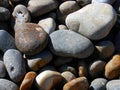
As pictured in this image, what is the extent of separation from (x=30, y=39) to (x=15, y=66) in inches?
7.3

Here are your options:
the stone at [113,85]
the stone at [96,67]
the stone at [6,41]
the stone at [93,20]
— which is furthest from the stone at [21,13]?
the stone at [113,85]

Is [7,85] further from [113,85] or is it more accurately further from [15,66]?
[113,85]

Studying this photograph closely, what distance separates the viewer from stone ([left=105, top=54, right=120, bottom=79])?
2.28 meters

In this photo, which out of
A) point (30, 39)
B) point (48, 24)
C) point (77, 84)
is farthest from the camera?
point (48, 24)

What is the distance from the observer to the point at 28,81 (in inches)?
86.8

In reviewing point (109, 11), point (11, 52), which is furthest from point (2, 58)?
point (109, 11)

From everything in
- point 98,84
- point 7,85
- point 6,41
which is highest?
point 6,41

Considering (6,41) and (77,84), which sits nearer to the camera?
(77,84)

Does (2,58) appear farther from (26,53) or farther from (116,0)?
(116,0)

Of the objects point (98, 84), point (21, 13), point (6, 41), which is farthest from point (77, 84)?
point (21, 13)

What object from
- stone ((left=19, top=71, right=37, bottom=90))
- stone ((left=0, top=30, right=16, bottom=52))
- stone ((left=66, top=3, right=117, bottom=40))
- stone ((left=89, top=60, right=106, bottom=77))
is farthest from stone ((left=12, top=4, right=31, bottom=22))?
stone ((left=89, top=60, right=106, bottom=77))

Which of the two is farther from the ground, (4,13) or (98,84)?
(4,13)

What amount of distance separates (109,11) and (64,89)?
1.84 feet

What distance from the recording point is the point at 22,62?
90.7 inches
